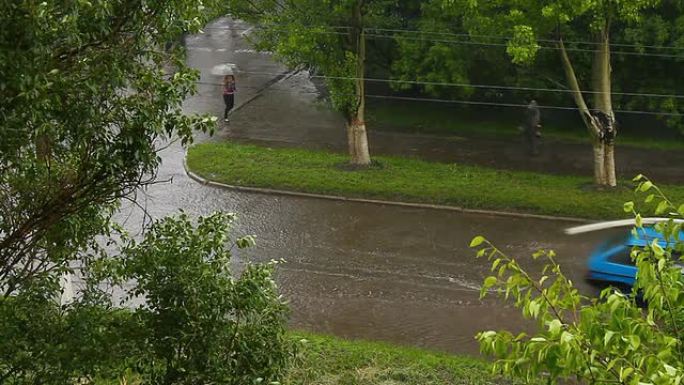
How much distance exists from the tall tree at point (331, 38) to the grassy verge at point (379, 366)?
343 inches

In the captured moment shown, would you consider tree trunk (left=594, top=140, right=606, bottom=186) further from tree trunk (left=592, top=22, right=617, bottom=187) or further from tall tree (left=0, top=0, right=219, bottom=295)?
tall tree (left=0, top=0, right=219, bottom=295)

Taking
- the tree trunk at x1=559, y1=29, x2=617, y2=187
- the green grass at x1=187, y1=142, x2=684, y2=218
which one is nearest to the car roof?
the green grass at x1=187, y1=142, x2=684, y2=218

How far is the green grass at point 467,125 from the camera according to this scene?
25391 millimetres

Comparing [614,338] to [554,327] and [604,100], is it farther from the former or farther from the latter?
[604,100]

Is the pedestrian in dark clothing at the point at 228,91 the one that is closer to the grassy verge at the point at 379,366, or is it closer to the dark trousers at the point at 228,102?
the dark trousers at the point at 228,102

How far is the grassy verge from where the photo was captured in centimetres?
1184

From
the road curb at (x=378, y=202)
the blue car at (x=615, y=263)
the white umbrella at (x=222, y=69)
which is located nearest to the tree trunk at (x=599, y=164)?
the road curb at (x=378, y=202)

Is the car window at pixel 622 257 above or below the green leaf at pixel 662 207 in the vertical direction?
below

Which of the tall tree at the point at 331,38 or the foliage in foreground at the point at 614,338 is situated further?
the tall tree at the point at 331,38

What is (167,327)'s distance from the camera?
636 centimetres

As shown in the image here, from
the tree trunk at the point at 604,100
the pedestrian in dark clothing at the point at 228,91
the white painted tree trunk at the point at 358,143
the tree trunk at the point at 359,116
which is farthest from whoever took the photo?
the pedestrian in dark clothing at the point at 228,91

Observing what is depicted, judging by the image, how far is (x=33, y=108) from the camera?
567 centimetres

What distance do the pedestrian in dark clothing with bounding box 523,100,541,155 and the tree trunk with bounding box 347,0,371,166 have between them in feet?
15.4

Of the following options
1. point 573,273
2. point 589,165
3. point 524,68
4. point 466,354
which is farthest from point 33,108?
point 524,68
